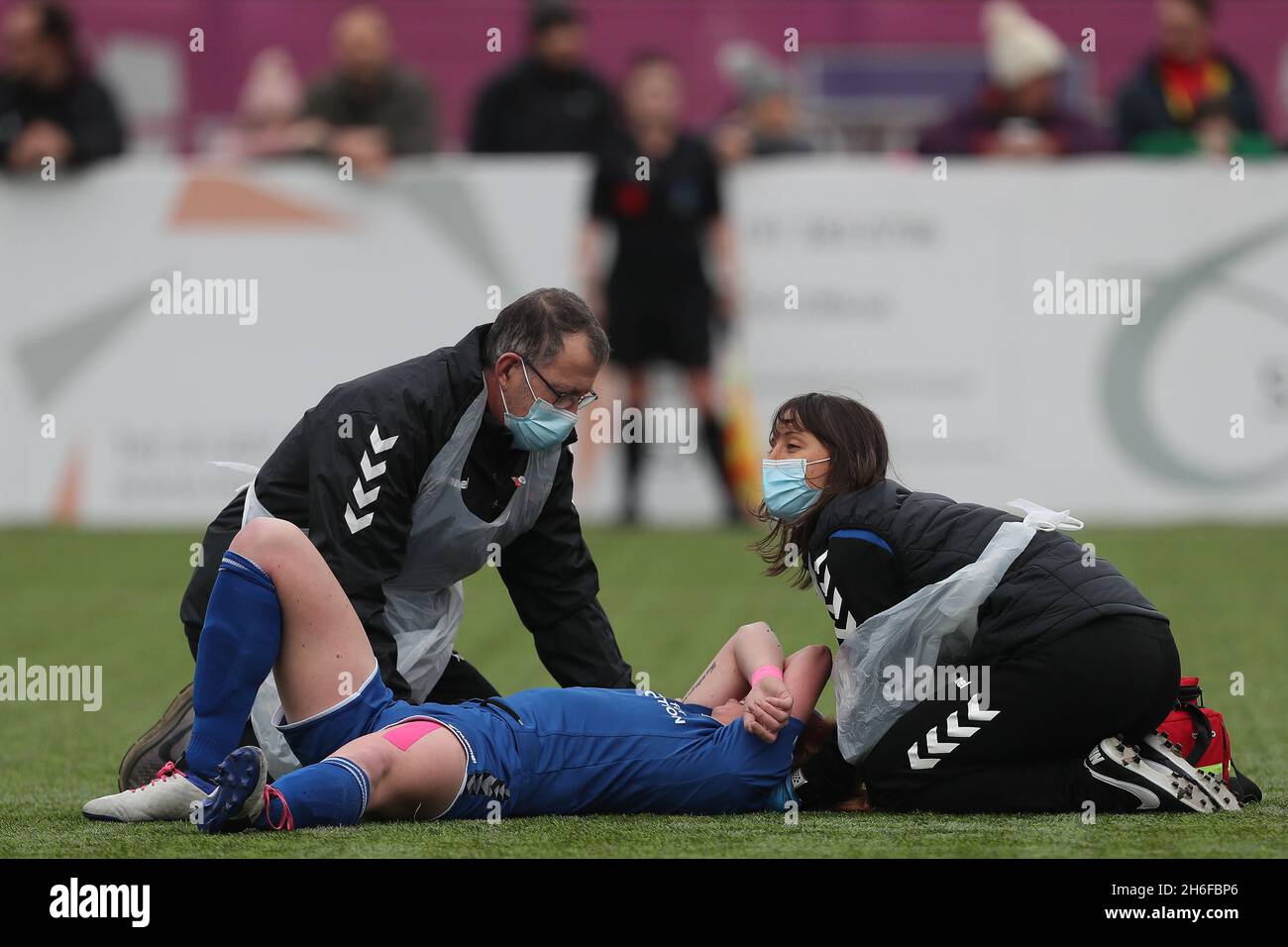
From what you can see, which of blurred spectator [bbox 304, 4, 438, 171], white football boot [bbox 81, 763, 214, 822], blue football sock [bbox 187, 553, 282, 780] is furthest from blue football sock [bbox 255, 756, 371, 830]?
blurred spectator [bbox 304, 4, 438, 171]

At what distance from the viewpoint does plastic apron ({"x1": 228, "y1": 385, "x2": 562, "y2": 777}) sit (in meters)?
4.89

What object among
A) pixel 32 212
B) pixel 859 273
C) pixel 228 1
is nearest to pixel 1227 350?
pixel 859 273

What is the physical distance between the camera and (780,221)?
11906mm

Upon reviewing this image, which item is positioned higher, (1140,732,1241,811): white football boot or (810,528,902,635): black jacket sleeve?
(810,528,902,635): black jacket sleeve

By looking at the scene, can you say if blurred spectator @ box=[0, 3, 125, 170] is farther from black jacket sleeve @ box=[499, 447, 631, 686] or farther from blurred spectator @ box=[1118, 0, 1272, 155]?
black jacket sleeve @ box=[499, 447, 631, 686]

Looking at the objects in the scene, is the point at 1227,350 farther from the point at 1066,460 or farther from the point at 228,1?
the point at 228,1

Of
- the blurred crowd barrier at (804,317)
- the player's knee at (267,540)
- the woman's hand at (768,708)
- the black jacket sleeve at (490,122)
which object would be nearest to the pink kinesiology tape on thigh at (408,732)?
the player's knee at (267,540)

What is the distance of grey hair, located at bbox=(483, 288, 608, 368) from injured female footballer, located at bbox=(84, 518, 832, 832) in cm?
82

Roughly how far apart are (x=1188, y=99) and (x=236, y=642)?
935 cm

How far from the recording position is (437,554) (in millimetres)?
5035

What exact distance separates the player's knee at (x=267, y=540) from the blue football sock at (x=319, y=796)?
474 millimetres

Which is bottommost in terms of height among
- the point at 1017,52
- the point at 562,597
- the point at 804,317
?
the point at 562,597

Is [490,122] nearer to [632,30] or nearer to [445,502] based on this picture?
[632,30]

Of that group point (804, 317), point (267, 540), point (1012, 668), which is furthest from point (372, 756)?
point (804, 317)
